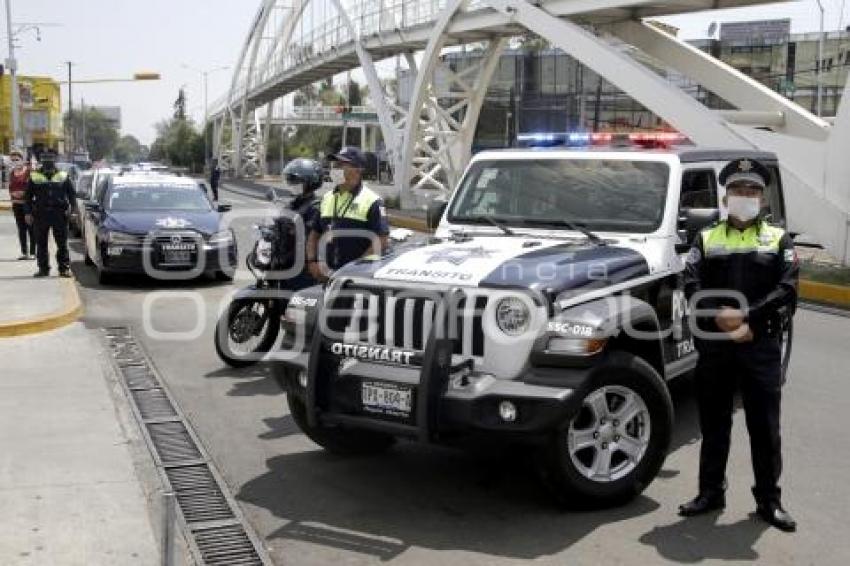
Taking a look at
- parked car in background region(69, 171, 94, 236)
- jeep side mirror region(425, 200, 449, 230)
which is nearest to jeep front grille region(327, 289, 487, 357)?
jeep side mirror region(425, 200, 449, 230)

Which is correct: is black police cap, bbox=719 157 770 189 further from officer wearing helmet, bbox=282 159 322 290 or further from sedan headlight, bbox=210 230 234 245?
sedan headlight, bbox=210 230 234 245

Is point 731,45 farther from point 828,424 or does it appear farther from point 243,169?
point 828,424

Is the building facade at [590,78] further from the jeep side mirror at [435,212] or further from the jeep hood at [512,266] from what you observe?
the jeep hood at [512,266]

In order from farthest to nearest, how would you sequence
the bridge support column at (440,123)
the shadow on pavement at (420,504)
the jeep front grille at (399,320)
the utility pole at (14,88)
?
the utility pole at (14,88)
the bridge support column at (440,123)
the jeep front grille at (399,320)
the shadow on pavement at (420,504)

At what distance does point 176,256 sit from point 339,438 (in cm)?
804

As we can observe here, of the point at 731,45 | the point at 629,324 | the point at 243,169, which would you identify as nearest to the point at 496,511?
the point at 629,324

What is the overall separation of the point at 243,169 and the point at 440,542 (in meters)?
87.5

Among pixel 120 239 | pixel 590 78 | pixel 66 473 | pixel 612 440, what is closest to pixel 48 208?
pixel 120 239

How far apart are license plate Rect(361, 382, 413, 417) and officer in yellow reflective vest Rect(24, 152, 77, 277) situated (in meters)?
9.44

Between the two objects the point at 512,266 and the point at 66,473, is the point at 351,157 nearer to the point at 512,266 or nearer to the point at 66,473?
the point at 512,266

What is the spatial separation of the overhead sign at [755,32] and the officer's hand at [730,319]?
74575 millimetres

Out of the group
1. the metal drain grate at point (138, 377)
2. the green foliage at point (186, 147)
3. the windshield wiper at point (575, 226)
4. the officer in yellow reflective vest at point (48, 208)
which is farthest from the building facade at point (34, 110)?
the windshield wiper at point (575, 226)

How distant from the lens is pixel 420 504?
5340 mm

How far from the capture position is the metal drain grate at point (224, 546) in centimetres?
464
